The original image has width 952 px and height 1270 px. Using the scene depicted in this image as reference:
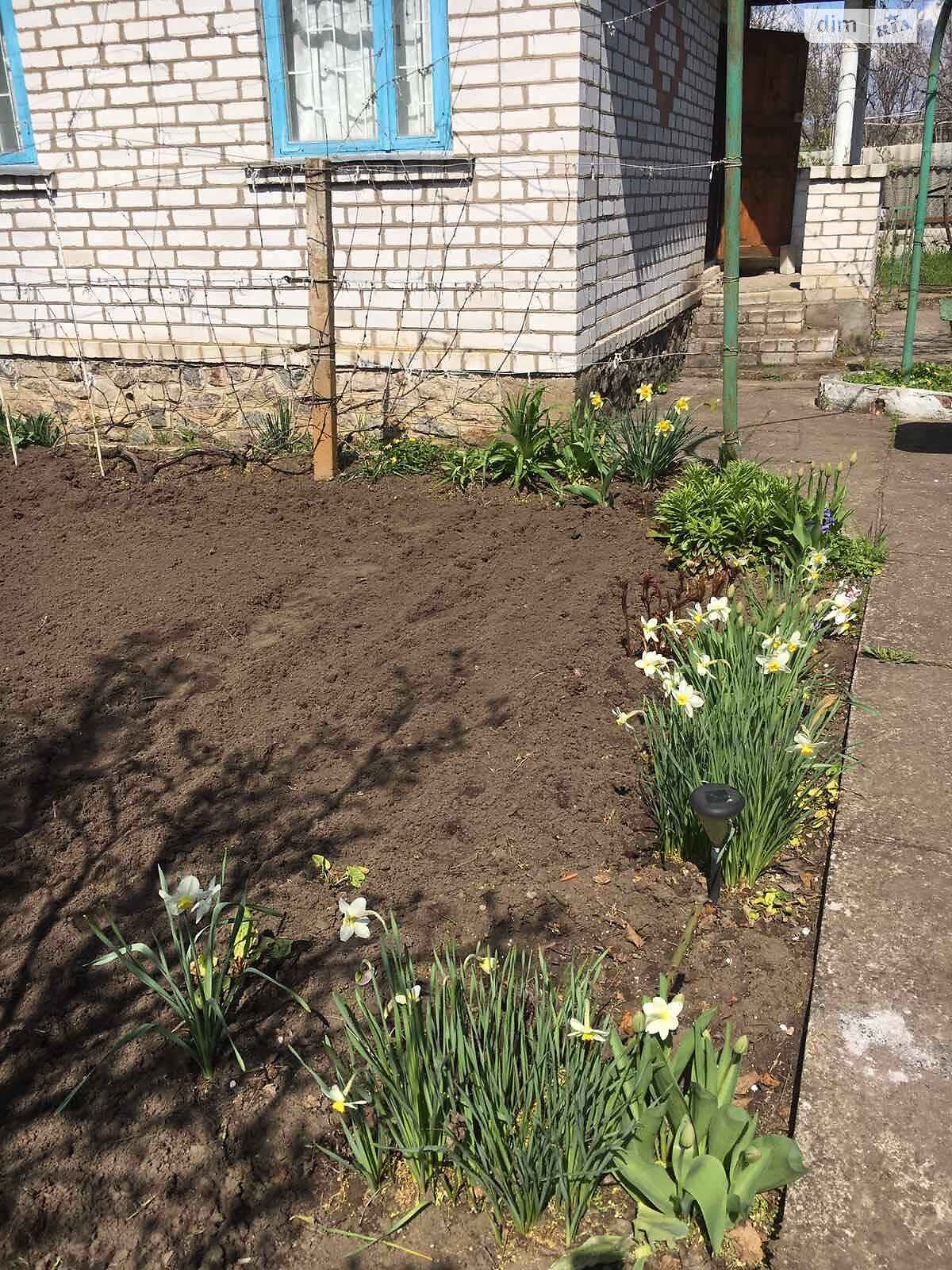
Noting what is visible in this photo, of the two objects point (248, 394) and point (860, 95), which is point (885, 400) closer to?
point (860, 95)

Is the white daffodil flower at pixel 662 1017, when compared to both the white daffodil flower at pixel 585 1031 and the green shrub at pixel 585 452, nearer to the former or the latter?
the white daffodil flower at pixel 585 1031

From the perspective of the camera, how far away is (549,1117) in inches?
71.9

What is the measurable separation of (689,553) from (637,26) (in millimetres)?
4813

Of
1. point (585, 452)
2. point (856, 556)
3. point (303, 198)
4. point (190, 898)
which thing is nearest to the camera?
point (190, 898)

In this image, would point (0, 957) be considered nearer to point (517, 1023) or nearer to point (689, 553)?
point (517, 1023)

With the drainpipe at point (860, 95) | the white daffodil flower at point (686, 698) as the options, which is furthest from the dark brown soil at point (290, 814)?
the drainpipe at point (860, 95)

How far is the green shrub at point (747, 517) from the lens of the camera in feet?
15.6

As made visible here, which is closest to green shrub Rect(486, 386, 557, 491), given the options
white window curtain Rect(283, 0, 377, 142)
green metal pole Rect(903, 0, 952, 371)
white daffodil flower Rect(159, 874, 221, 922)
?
white window curtain Rect(283, 0, 377, 142)

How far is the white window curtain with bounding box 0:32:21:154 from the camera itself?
7.56 m

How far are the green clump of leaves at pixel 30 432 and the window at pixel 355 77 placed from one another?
2881 millimetres

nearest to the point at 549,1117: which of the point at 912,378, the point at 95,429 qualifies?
the point at 95,429

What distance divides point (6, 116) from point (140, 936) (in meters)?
7.36

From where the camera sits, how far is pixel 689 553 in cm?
502

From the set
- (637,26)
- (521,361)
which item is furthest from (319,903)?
(637,26)
